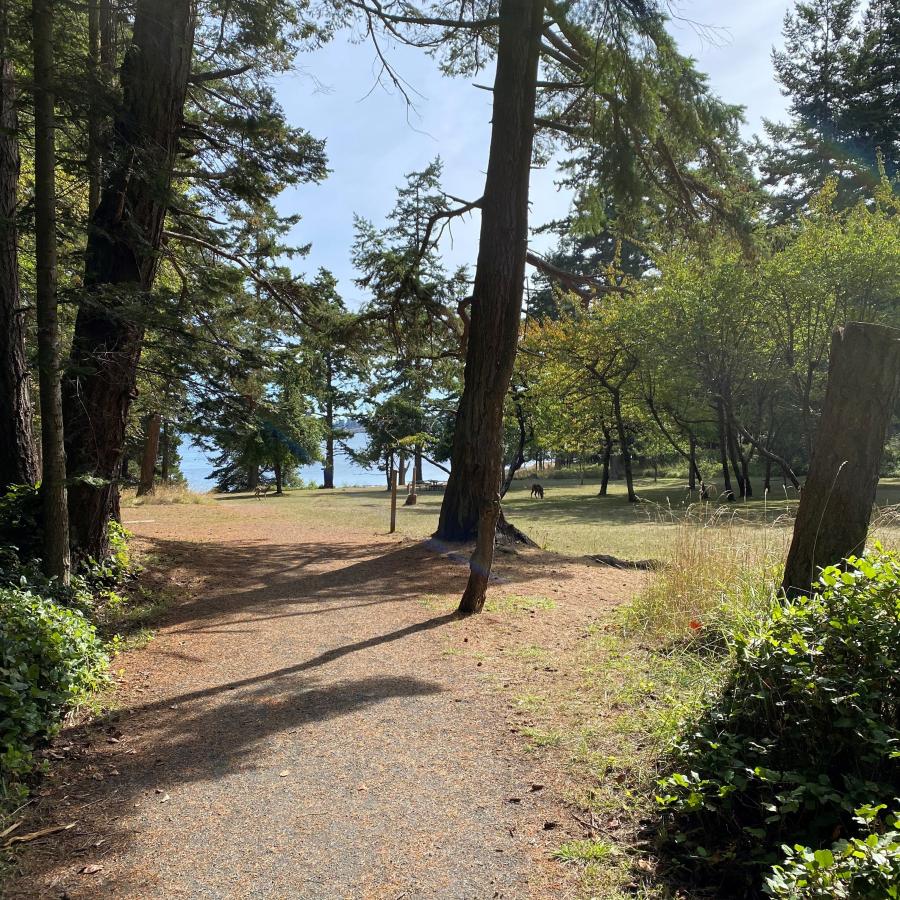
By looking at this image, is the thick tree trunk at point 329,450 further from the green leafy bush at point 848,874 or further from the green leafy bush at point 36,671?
the green leafy bush at point 848,874

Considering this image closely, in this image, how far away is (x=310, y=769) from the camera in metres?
3.47

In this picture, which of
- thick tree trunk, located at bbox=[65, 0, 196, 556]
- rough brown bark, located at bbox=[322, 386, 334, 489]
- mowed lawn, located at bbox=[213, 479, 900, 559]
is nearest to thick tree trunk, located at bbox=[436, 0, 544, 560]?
mowed lawn, located at bbox=[213, 479, 900, 559]

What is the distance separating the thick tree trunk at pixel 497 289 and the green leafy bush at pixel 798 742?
145 inches

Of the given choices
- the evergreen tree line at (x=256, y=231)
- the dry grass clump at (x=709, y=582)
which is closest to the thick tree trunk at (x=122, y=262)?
the evergreen tree line at (x=256, y=231)

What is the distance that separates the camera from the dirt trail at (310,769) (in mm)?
2600

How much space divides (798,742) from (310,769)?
242cm

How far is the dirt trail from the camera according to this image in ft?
8.53

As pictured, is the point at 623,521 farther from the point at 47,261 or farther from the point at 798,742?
the point at 798,742

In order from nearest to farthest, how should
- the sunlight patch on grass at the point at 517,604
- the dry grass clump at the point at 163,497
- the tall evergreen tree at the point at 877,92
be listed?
1. the sunlight patch on grass at the point at 517,604
2. the dry grass clump at the point at 163,497
3. the tall evergreen tree at the point at 877,92

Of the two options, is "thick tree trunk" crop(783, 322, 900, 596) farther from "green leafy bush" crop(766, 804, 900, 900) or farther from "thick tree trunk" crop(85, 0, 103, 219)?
"thick tree trunk" crop(85, 0, 103, 219)

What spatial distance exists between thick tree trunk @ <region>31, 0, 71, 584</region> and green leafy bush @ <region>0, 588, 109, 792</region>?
1.15 meters

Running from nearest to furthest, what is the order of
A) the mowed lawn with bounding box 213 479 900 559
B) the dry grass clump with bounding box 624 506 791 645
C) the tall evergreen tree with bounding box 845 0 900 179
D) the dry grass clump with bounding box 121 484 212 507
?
the dry grass clump with bounding box 624 506 791 645, the mowed lawn with bounding box 213 479 900 559, the dry grass clump with bounding box 121 484 212 507, the tall evergreen tree with bounding box 845 0 900 179

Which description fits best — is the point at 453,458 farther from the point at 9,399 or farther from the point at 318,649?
the point at 9,399

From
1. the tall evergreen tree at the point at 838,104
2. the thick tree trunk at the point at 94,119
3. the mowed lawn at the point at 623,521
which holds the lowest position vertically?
the mowed lawn at the point at 623,521
